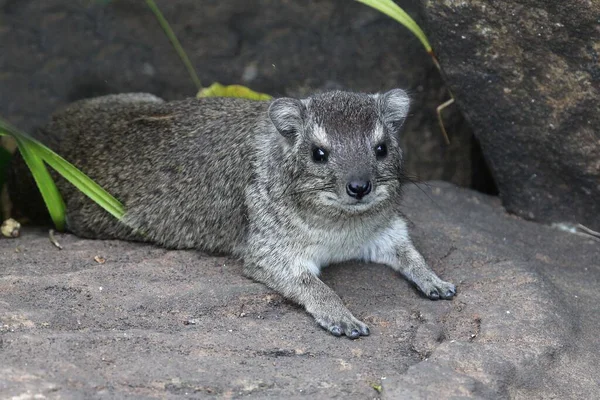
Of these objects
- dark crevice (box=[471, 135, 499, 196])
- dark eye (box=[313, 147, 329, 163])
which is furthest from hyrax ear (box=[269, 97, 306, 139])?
dark crevice (box=[471, 135, 499, 196])

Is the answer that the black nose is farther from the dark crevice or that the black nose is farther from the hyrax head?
the dark crevice

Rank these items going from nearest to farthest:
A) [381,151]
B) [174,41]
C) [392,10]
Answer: [381,151]
[392,10]
[174,41]

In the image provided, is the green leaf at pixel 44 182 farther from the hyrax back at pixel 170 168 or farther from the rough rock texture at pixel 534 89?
the rough rock texture at pixel 534 89

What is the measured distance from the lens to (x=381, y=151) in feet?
20.8

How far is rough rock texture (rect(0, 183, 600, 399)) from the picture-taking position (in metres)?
5.04

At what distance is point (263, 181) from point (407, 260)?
1.15m

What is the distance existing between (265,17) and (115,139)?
1.91m

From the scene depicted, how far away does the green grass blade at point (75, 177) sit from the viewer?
271 inches

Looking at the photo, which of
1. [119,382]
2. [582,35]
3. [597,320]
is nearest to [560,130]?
[582,35]

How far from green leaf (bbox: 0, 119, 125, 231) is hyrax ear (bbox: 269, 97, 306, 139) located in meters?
1.50

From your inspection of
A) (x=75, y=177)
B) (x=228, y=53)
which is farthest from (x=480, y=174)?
(x=75, y=177)

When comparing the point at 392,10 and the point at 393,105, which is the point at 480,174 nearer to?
the point at 392,10

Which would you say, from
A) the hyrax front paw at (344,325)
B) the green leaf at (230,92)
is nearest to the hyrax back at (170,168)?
the green leaf at (230,92)

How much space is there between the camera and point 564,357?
572 centimetres
